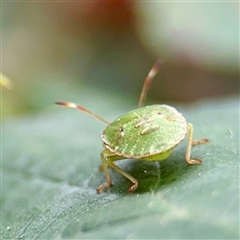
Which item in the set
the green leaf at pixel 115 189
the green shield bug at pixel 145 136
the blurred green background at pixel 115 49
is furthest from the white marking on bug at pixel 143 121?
the blurred green background at pixel 115 49

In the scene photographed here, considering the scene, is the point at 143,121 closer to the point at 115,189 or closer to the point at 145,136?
the point at 145,136

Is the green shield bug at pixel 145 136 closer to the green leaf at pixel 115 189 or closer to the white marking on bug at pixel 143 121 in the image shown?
the white marking on bug at pixel 143 121

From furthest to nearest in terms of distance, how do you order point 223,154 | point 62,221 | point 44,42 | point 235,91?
point 44,42, point 235,91, point 223,154, point 62,221

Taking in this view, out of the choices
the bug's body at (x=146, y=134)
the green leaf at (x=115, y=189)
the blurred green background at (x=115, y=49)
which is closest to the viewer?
the green leaf at (x=115, y=189)

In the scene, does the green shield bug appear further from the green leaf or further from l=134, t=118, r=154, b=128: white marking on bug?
the green leaf

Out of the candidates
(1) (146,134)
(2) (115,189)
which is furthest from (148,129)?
(2) (115,189)

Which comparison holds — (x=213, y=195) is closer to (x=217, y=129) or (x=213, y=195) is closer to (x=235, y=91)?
(x=217, y=129)

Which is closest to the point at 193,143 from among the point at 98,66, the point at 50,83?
the point at 50,83
